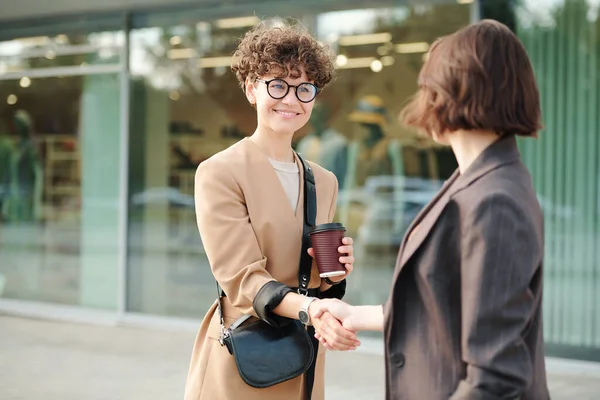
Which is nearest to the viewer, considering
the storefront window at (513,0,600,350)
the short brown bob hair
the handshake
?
the short brown bob hair

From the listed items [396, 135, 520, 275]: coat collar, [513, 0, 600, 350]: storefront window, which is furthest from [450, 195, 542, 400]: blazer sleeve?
[513, 0, 600, 350]: storefront window

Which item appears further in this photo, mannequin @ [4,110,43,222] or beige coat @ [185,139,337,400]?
mannequin @ [4,110,43,222]

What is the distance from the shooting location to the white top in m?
2.61

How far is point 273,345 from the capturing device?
2.47 m

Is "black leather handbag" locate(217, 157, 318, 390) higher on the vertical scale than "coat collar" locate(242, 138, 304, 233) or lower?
lower

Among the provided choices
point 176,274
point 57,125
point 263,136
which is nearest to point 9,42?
point 57,125

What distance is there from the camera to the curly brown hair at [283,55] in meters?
2.59

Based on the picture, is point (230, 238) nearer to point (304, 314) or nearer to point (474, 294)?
point (304, 314)

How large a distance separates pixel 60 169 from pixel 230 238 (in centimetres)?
737

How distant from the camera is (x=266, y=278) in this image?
240 centimetres

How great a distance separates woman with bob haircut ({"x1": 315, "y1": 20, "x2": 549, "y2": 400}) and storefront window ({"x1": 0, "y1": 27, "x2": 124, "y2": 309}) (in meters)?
7.38

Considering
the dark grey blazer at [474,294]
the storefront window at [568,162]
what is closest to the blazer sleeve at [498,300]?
the dark grey blazer at [474,294]

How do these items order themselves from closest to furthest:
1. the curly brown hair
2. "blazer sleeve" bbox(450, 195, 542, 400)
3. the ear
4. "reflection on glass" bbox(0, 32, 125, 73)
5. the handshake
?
"blazer sleeve" bbox(450, 195, 542, 400) < the handshake < the curly brown hair < the ear < "reflection on glass" bbox(0, 32, 125, 73)

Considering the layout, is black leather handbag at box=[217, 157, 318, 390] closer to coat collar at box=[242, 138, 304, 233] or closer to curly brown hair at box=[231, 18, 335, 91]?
coat collar at box=[242, 138, 304, 233]
